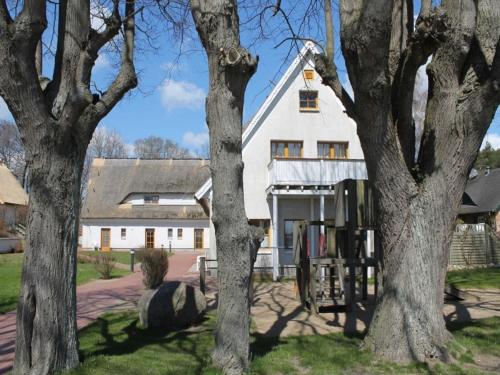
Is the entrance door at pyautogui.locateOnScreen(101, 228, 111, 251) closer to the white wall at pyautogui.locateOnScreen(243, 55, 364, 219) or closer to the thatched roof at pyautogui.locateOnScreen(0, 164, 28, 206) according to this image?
the thatched roof at pyautogui.locateOnScreen(0, 164, 28, 206)

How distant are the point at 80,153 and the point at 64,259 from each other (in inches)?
54.2

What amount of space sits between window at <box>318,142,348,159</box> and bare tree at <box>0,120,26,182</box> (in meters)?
51.1

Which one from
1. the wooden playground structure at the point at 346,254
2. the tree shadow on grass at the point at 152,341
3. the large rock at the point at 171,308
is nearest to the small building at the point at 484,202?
the wooden playground structure at the point at 346,254

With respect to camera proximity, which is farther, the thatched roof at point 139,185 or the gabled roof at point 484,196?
the thatched roof at point 139,185

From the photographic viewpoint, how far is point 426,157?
7.24 metres

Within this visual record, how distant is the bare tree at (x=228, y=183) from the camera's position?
247 inches

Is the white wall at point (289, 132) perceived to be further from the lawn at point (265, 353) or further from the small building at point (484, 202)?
the lawn at point (265, 353)

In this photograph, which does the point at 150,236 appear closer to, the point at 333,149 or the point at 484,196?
the point at 333,149

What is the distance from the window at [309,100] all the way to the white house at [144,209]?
22449 millimetres

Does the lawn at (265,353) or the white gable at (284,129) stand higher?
the white gable at (284,129)

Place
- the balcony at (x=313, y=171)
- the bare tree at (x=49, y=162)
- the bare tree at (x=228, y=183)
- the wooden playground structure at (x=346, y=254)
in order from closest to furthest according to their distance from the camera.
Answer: the bare tree at (x=49, y=162) < the bare tree at (x=228, y=183) < the wooden playground structure at (x=346, y=254) < the balcony at (x=313, y=171)

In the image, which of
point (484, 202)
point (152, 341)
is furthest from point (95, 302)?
point (484, 202)

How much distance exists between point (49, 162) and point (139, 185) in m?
43.3

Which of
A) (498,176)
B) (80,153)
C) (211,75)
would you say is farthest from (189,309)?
(498,176)
